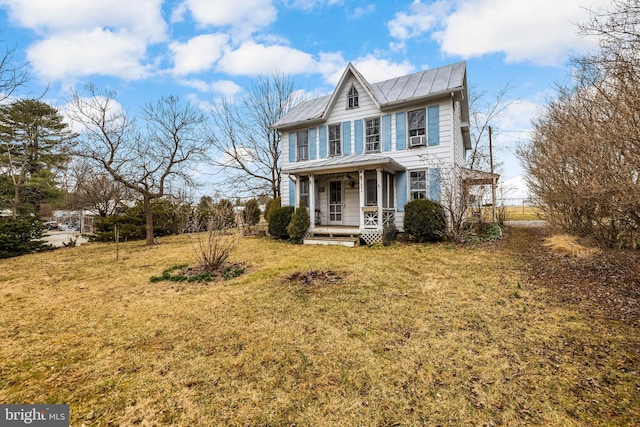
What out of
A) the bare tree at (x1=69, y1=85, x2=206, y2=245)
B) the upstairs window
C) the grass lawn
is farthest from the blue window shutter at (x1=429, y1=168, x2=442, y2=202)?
the bare tree at (x1=69, y1=85, x2=206, y2=245)

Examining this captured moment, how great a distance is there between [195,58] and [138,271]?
1080 cm

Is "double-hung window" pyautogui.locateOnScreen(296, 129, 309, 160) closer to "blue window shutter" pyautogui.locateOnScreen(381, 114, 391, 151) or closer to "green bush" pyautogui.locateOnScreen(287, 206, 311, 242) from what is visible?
"green bush" pyautogui.locateOnScreen(287, 206, 311, 242)

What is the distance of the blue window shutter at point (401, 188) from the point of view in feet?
40.8

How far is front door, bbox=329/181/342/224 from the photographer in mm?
14406

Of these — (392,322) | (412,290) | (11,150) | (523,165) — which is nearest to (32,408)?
(392,322)

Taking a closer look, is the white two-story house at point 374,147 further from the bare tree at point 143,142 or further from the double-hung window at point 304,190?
the bare tree at point 143,142

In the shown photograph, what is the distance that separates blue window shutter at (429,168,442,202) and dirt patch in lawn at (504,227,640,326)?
3494 millimetres

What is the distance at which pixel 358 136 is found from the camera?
13477 millimetres

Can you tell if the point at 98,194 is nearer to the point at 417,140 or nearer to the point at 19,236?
the point at 19,236

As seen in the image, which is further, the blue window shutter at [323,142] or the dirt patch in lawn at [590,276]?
the blue window shutter at [323,142]

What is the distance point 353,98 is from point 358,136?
1.88 meters

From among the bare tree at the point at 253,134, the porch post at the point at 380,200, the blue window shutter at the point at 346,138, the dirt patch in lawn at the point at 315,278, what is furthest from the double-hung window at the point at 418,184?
the bare tree at the point at 253,134

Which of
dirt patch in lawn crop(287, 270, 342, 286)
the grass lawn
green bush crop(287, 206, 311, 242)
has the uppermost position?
green bush crop(287, 206, 311, 242)

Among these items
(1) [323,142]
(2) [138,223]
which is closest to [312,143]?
(1) [323,142]
